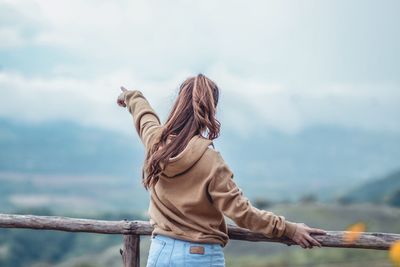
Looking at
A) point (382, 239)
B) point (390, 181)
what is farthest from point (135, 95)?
point (390, 181)

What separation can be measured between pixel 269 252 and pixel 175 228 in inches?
1376

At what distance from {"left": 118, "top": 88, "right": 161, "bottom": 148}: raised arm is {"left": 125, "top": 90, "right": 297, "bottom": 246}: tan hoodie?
0.45ft

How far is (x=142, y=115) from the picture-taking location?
172 inches

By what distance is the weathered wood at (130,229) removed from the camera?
4.26m

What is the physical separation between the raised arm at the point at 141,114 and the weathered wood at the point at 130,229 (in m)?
0.69

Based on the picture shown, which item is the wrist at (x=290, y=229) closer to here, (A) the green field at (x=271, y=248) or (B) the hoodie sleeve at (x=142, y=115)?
(B) the hoodie sleeve at (x=142, y=115)

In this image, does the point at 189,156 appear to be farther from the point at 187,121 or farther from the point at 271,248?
the point at 271,248

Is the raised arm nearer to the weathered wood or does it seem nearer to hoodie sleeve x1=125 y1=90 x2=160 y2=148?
hoodie sleeve x1=125 y1=90 x2=160 y2=148

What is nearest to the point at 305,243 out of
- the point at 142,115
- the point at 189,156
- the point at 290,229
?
the point at 290,229

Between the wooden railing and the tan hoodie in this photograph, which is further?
the wooden railing

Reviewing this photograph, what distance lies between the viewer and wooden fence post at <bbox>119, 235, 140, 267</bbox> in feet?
16.1

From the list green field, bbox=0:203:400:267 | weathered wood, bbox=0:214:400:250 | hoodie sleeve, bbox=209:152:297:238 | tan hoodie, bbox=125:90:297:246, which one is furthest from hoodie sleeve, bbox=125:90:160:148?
green field, bbox=0:203:400:267

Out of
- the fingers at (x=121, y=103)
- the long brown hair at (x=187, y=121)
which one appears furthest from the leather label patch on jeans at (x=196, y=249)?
the fingers at (x=121, y=103)

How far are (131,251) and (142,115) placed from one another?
3.42ft
